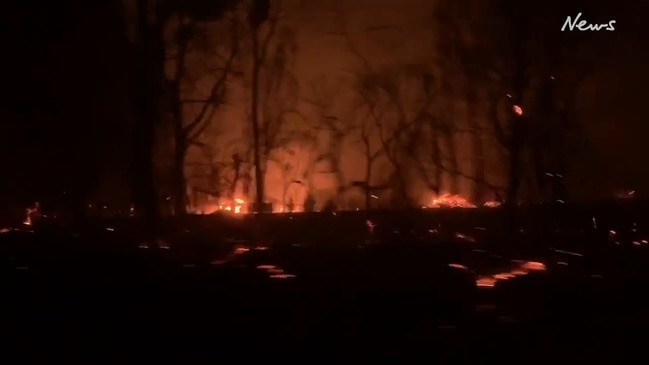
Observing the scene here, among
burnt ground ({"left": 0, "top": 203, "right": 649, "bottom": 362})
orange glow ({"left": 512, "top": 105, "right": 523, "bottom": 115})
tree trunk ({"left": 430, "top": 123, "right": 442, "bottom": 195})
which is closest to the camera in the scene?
burnt ground ({"left": 0, "top": 203, "right": 649, "bottom": 362})

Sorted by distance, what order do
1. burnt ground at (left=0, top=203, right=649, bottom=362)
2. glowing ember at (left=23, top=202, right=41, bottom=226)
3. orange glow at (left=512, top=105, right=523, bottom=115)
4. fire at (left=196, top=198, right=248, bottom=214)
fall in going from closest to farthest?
burnt ground at (left=0, top=203, right=649, bottom=362), glowing ember at (left=23, top=202, right=41, bottom=226), orange glow at (left=512, top=105, right=523, bottom=115), fire at (left=196, top=198, right=248, bottom=214)

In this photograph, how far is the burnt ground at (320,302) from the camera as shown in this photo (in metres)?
7.65

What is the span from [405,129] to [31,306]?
24.7 metres

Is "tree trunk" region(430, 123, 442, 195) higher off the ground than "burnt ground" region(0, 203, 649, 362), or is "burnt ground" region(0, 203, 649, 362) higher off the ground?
"tree trunk" region(430, 123, 442, 195)

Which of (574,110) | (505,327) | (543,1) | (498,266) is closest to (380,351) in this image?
(505,327)

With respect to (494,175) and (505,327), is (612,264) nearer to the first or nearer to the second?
(505,327)

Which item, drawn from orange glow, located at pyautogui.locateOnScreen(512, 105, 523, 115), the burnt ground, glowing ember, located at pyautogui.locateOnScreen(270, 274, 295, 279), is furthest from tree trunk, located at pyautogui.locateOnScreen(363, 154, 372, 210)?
glowing ember, located at pyautogui.locateOnScreen(270, 274, 295, 279)

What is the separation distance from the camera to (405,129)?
3300 cm

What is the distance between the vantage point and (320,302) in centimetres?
935

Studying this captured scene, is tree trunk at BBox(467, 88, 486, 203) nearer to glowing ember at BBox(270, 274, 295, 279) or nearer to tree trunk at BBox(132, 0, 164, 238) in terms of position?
tree trunk at BBox(132, 0, 164, 238)

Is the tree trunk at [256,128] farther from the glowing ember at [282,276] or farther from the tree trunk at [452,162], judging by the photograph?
the glowing ember at [282,276]

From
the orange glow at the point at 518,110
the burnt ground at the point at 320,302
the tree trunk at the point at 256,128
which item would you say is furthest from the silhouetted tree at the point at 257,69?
the burnt ground at the point at 320,302

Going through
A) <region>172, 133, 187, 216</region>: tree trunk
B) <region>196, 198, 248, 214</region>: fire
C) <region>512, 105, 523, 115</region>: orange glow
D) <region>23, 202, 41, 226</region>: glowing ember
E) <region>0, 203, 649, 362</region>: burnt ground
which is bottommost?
<region>0, 203, 649, 362</region>: burnt ground

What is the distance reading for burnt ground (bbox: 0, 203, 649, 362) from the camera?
25.1ft
